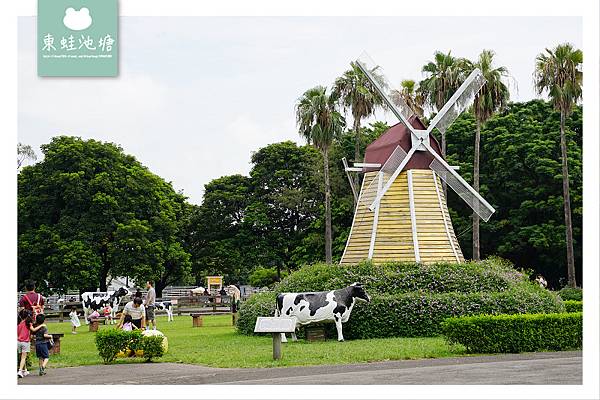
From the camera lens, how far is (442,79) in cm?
3694

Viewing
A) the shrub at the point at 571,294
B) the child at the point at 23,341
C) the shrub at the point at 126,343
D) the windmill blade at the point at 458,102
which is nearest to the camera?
the child at the point at 23,341

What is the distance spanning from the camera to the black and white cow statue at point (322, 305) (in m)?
22.8

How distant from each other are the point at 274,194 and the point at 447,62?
18.9 meters

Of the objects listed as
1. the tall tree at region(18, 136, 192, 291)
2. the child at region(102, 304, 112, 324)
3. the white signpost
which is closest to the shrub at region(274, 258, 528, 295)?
the white signpost

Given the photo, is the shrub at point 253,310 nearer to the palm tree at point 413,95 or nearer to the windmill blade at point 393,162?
the windmill blade at point 393,162

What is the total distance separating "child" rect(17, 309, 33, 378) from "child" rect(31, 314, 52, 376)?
0.19 m

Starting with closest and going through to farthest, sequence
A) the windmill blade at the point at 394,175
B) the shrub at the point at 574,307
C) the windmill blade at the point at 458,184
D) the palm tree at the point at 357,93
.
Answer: the shrub at the point at 574,307 → the windmill blade at the point at 394,175 → the windmill blade at the point at 458,184 → the palm tree at the point at 357,93

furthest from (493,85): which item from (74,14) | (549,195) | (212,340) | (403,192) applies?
(74,14)

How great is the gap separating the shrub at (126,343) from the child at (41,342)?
1686 mm

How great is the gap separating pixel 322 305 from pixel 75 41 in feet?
38.5

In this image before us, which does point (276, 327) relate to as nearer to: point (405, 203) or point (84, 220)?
point (405, 203)

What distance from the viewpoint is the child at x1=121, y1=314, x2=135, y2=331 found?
21.2 m

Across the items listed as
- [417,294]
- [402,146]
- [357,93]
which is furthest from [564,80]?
[417,294]

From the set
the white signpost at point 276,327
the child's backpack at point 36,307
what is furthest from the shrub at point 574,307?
the child's backpack at point 36,307
